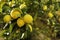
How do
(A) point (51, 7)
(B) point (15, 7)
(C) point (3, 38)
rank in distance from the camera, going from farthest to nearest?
(A) point (51, 7), (B) point (15, 7), (C) point (3, 38)

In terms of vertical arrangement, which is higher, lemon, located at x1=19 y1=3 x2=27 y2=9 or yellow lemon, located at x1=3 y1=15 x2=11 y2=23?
lemon, located at x1=19 y1=3 x2=27 y2=9

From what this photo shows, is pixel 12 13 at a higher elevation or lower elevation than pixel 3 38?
higher

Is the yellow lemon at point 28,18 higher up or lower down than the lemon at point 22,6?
lower down

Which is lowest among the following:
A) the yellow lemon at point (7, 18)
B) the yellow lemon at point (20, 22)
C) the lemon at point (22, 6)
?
the yellow lemon at point (20, 22)

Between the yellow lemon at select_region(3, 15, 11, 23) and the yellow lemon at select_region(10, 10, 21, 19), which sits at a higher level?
the yellow lemon at select_region(10, 10, 21, 19)

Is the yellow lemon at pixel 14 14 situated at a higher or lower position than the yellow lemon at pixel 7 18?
higher

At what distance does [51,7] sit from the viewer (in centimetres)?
147

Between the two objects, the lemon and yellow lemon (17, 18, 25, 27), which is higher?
the lemon

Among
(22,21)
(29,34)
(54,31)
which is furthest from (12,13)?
(54,31)

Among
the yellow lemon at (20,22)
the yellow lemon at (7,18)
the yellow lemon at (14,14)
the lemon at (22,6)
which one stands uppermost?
the lemon at (22,6)

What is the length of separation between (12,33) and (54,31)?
35 cm

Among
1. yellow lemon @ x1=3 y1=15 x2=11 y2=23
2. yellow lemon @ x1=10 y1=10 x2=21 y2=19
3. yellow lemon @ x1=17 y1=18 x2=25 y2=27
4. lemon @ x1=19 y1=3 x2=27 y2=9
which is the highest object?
lemon @ x1=19 y1=3 x2=27 y2=9

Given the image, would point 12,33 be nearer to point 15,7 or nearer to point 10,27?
point 10,27

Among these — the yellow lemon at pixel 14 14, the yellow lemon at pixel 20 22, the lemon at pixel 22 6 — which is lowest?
the yellow lemon at pixel 20 22
